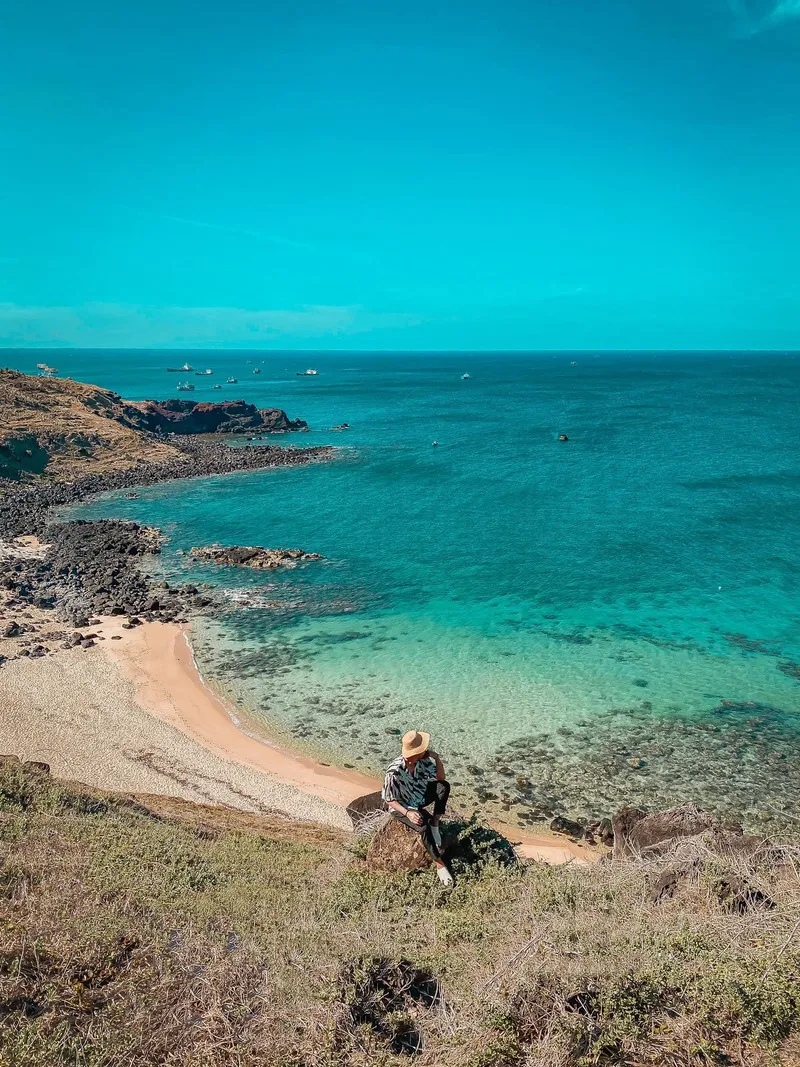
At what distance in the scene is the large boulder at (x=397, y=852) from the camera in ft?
33.6

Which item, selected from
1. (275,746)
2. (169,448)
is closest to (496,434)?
(169,448)

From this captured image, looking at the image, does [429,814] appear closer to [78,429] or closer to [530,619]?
[530,619]

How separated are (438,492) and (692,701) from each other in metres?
33.7

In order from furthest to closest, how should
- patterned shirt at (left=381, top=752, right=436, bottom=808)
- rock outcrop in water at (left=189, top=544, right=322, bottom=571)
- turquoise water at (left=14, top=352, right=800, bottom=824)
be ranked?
rock outcrop in water at (left=189, top=544, right=322, bottom=571)
turquoise water at (left=14, top=352, right=800, bottom=824)
patterned shirt at (left=381, top=752, right=436, bottom=808)

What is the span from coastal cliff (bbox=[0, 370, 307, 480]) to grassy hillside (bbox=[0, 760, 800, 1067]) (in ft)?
185

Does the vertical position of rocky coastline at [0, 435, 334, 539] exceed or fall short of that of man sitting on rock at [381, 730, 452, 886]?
it falls short

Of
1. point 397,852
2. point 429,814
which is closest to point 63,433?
point 397,852

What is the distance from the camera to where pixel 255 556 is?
3875cm

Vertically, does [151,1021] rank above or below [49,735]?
above

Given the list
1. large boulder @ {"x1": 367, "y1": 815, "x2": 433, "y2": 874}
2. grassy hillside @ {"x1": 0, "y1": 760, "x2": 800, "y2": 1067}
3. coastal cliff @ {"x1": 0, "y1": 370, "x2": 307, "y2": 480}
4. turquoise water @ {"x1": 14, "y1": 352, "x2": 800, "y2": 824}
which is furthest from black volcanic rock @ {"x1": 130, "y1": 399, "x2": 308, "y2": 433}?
grassy hillside @ {"x1": 0, "y1": 760, "x2": 800, "y2": 1067}

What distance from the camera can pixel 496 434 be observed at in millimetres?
87188

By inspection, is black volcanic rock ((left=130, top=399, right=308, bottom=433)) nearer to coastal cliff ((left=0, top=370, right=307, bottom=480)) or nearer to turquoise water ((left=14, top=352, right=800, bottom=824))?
coastal cliff ((left=0, top=370, right=307, bottom=480))

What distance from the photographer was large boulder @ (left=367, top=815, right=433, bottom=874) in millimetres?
10227

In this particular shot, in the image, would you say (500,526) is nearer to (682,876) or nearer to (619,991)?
(682,876)
